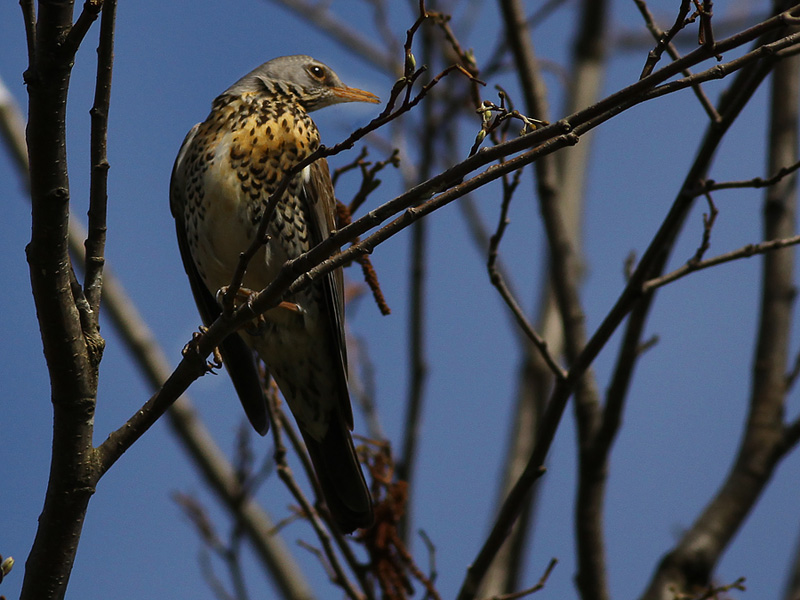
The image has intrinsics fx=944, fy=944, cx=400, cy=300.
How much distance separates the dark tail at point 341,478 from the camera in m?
4.09

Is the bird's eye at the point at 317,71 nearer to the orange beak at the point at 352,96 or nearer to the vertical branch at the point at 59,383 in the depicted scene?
the orange beak at the point at 352,96

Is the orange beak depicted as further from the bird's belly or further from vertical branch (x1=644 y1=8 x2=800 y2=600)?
vertical branch (x1=644 y1=8 x2=800 y2=600)

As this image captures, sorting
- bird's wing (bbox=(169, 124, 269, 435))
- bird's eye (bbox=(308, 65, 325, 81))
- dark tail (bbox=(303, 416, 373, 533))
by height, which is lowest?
dark tail (bbox=(303, 416, 373, 533))

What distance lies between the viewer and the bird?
4074 mm

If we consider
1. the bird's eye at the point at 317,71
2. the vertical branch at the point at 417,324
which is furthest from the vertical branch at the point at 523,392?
the bird's eye at the point at 317,71

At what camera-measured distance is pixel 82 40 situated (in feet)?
7.25

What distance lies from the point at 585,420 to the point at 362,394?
5.75 feet

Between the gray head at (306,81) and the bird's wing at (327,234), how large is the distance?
0.82 m

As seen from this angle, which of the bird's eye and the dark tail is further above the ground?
the bird's eye

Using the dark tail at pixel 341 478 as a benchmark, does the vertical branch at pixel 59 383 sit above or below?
below

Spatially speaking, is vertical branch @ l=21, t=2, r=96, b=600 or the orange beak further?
the orange beak

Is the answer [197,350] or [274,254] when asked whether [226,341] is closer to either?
[274,254]

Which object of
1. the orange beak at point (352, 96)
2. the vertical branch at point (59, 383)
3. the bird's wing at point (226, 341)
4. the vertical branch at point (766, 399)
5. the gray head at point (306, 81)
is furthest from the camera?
the orange beak at point (352, 96)

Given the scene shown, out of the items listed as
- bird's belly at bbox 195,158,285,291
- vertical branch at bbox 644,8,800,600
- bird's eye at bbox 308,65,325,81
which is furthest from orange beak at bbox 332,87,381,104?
vertical branch at bbox 644,8,800,600
